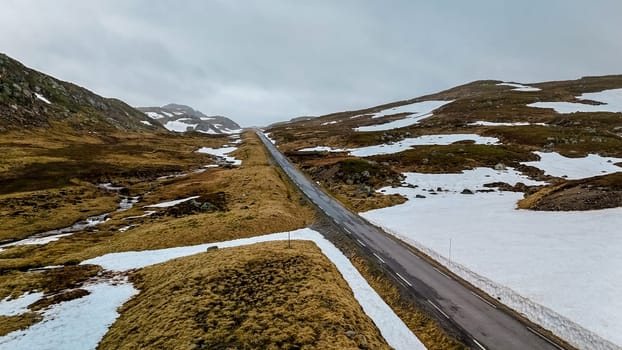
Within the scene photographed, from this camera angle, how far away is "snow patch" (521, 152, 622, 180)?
79062 millimetres

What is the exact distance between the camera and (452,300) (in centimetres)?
3031

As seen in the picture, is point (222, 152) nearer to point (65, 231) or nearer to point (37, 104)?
point (37, 104)

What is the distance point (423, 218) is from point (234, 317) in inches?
1529

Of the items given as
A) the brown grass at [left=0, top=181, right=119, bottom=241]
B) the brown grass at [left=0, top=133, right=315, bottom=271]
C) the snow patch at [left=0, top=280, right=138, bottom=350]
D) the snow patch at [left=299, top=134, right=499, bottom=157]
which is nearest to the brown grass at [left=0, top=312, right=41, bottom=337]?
the snow patch at [left=0, top=280, right=138, bottom=350]

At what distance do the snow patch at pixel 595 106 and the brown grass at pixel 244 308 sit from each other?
547 ft

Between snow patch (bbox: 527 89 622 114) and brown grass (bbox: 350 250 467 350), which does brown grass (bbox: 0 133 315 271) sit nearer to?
brown grass (bbox: 350 250 467 350)

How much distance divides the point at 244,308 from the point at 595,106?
18862 centimetres

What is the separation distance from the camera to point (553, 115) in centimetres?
14662

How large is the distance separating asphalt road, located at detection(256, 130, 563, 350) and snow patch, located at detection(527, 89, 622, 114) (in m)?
149

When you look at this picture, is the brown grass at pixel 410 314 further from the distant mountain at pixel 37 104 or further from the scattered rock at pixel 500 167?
the distant mountain at pixel 37 104

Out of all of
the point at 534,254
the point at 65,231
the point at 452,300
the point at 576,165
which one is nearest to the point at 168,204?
the point at 65,231

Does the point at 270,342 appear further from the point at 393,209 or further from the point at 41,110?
the point at 41,110

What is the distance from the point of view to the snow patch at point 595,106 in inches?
5944

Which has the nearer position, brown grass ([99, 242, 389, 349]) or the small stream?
brown grass ([99, 242, 389, 349])
